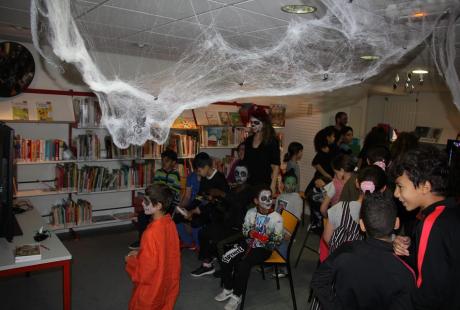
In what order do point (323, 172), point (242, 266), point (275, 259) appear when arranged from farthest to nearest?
1. point (323, 172)
2. point (275, 259)
3. point (242, 266)

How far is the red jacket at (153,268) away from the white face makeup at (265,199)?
42.4 inches

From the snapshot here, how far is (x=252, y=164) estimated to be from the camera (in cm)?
398

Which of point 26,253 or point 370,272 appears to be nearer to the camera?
point 370,272

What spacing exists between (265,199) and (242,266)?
2.06 feet

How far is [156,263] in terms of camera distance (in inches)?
94.3

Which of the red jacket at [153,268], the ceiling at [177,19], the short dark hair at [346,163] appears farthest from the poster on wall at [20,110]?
the short dark hair at [346,163]

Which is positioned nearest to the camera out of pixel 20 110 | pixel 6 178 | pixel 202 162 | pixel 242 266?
pixel 6 178

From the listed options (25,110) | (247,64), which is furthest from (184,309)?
(25,110)

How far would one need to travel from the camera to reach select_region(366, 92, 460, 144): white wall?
788 centimetres

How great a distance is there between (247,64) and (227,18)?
1.65ft

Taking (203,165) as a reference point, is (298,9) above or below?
above

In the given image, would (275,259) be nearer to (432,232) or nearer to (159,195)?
(159,195)

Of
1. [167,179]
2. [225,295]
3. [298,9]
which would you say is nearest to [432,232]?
[298,9]

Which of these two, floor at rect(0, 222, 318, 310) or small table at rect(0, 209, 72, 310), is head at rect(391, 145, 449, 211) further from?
small table at rect(0, 209, 72, 310)
